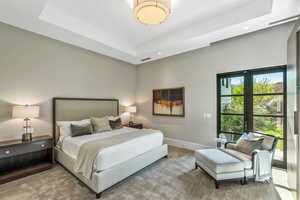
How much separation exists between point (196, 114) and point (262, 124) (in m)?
1.58

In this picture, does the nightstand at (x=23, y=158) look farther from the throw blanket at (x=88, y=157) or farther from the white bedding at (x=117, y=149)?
the throw blanket at (x=88, y=157)

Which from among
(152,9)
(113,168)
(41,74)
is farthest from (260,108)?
(41,74)

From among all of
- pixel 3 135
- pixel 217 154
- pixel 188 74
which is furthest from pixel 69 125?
pixel 188 74

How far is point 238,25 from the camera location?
288 cm

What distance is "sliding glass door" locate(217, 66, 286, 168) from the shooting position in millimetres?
3100

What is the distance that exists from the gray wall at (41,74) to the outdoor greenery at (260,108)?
3.85 metres

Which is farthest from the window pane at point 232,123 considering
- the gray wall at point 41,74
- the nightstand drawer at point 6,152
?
the nightstand drawer at point 6,152

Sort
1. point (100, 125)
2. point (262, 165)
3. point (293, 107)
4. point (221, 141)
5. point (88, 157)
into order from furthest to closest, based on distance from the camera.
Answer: point (100, 125)
point (221, 141)
point (262, 165)
point (88, 157)
point (293, 107)

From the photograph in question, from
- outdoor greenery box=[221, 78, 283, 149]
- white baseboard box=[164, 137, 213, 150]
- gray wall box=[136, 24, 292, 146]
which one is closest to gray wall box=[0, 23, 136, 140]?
gray wall box=[136, 24, 292, 146]

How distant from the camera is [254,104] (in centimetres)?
343

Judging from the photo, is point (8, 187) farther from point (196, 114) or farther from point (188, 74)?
point (188, 74)

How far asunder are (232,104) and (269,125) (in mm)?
891

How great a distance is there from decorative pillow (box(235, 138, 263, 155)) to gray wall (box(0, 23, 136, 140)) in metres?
4.03

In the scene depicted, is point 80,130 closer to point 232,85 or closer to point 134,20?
point 134,20
